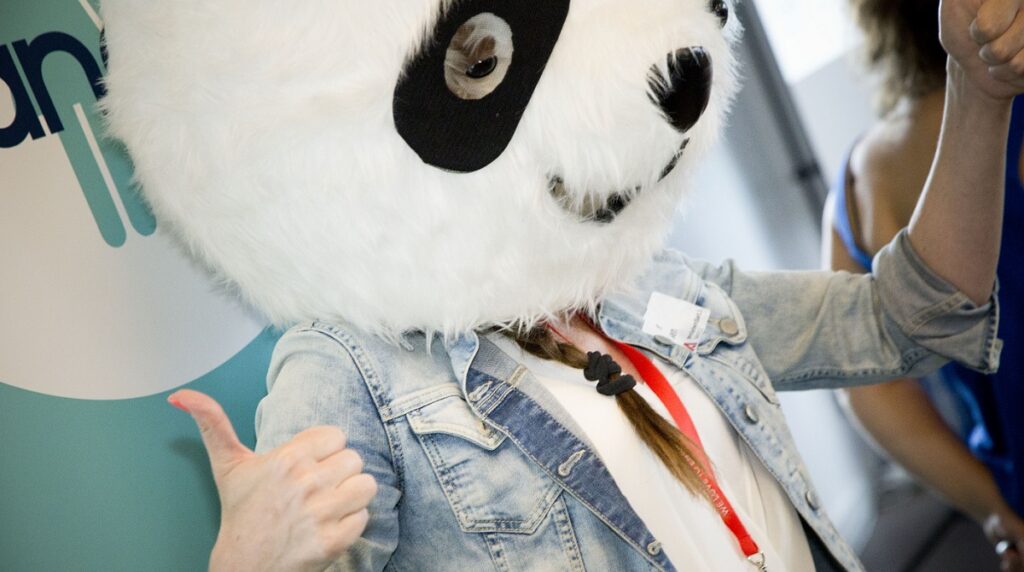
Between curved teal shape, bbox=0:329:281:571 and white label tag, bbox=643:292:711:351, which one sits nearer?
curved teal shape, bbox=0:329:281:571

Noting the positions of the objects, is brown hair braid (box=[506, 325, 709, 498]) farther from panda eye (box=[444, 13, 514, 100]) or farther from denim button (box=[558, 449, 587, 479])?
panda eye (box=[444, 13, 514, 100])

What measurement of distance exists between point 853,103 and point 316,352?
2.27 metres

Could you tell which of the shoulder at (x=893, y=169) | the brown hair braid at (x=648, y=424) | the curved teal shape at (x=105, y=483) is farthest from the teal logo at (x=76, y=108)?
the shoulder at (x=893, y=169)

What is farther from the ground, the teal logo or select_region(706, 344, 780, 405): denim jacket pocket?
the teal logo

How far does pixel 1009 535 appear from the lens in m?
1.47

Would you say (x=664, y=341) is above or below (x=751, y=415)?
above

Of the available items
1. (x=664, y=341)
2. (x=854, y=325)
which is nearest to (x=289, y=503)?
(x=664, y=341)

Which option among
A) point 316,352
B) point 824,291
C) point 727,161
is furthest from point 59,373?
point 727,161

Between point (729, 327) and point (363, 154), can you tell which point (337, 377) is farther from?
point (729, 327)

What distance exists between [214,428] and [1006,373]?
51.0 inches

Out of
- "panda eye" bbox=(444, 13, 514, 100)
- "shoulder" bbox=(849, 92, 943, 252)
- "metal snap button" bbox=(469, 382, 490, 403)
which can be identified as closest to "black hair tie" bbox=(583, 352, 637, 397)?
"metal snap button" bbox=(469, 382, 490, 403)

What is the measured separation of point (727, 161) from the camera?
2.26 meters

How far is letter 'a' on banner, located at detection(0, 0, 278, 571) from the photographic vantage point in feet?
2.78

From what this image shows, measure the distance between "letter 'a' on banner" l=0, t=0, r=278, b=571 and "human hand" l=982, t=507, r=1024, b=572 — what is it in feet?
4.28
